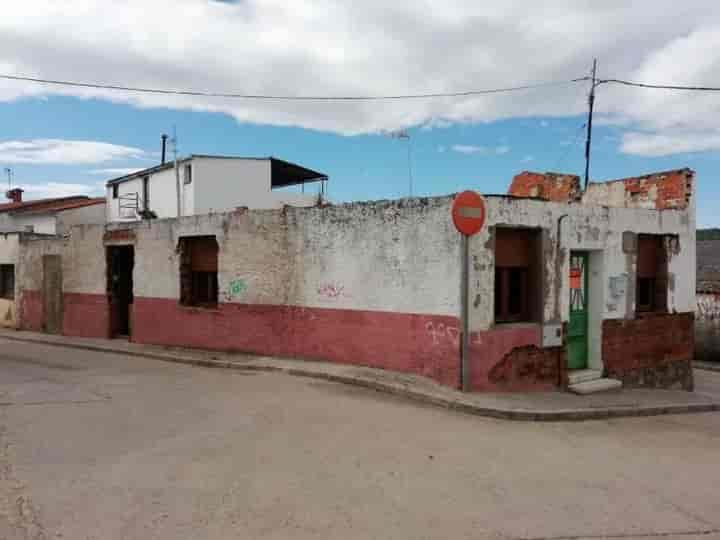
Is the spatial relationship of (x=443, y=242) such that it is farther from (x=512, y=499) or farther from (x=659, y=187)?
(x=659, y=187)

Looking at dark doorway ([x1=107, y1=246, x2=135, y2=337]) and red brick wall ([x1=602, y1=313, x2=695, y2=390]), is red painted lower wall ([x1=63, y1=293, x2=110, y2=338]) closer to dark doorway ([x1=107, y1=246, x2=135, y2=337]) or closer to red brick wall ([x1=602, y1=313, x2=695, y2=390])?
dark doorway ([x1=107, y1=246, x2=135, y2=337])

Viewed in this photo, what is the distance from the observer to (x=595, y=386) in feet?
31.0

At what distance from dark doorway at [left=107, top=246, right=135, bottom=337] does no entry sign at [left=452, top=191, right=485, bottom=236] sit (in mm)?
10029

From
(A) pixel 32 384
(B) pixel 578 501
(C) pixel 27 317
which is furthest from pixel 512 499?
(C) pixel 27 317

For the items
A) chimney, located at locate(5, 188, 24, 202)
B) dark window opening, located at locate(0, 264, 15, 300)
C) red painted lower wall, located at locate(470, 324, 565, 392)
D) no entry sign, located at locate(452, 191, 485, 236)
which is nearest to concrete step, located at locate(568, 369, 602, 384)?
red painted lower wall, located at locate(470, 324, 565, 392)

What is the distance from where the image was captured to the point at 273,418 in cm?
705

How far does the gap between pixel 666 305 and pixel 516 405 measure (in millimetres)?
5405

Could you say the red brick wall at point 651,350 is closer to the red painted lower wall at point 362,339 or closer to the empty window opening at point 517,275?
the red painted lower wall at point 362,339

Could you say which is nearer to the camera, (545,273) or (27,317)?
(545,273)

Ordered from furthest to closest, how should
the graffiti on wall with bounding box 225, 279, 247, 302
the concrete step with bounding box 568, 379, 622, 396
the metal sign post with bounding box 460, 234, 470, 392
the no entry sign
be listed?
the graffiti on wall with bounding box 225, 279, 247, 302 → the concrete step with bounding box 568, 379, 622, 396 → the metal sign post with bounding box 460, 234, 470, 392 → the no entry sign

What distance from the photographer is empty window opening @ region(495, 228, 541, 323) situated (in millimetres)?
8859

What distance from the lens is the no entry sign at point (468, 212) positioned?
8.00 m

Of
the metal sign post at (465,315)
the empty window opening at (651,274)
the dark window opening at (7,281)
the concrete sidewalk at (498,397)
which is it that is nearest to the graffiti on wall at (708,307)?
the empty window opening at (651,274)

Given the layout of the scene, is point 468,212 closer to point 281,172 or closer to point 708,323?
point 708,323
